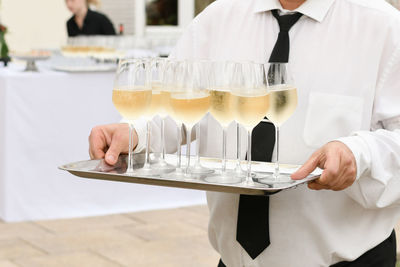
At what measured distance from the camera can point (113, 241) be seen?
4238mm

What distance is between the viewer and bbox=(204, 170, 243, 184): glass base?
1.44 meters

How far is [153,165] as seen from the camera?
162 centimetres

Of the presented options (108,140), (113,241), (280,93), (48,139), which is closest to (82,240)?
(113,241)

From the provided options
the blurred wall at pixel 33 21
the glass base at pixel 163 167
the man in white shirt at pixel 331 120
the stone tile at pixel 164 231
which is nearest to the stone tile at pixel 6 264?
the stone tile at pixel 164 231

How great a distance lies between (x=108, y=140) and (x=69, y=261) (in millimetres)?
2342

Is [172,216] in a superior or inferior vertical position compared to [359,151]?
inferior

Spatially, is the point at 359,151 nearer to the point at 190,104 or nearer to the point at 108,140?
the point at 190,104

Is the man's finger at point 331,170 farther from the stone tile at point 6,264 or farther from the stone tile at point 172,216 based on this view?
the stone tile at point 172,216

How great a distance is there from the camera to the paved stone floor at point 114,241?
388 cm

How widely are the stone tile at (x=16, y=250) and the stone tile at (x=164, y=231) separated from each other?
2.14 ft

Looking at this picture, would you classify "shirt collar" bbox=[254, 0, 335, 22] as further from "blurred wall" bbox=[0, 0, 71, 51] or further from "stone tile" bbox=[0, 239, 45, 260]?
"blurred wall" bbox=[0, 0, 71, 51]

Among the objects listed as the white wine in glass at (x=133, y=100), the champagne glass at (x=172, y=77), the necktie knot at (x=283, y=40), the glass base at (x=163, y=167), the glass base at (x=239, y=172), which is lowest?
the glass base at (x=163, y=167)

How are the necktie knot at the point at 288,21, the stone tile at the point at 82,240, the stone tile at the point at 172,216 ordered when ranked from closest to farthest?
the necktie knot at the point at 288,21 < the stone tile at the point at 82,240 < the stone tile at the point at 172,216

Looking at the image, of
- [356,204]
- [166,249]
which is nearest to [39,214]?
[166,249]
